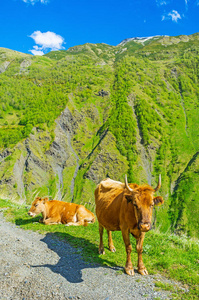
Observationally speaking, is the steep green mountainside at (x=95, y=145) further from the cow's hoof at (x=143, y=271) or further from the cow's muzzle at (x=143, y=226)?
the cow's muzzle at (x=143, y=226)

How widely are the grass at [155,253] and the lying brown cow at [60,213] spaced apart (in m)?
0.84

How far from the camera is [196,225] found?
102 meters

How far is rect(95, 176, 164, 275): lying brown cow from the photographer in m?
6.35

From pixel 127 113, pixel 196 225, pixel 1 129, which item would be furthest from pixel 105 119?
pixel 196 225

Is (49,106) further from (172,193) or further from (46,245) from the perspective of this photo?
(46,245)

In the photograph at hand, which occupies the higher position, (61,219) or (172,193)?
(61,219)

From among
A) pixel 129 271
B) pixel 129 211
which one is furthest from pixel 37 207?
pixel 129 211

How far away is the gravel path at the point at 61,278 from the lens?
5.96 m

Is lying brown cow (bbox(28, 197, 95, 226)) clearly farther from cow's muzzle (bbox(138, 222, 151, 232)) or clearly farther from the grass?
cow's muzzle (bbox(138, 222, 151, 232))

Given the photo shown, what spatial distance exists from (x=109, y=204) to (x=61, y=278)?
3277 mm

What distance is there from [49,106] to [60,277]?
175495 millimetres

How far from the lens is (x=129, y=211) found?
716cm

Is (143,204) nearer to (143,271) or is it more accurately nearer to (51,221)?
(143,271)

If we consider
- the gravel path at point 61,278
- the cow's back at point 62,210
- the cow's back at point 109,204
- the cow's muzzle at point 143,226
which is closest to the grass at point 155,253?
the gravel path at point 61,278
